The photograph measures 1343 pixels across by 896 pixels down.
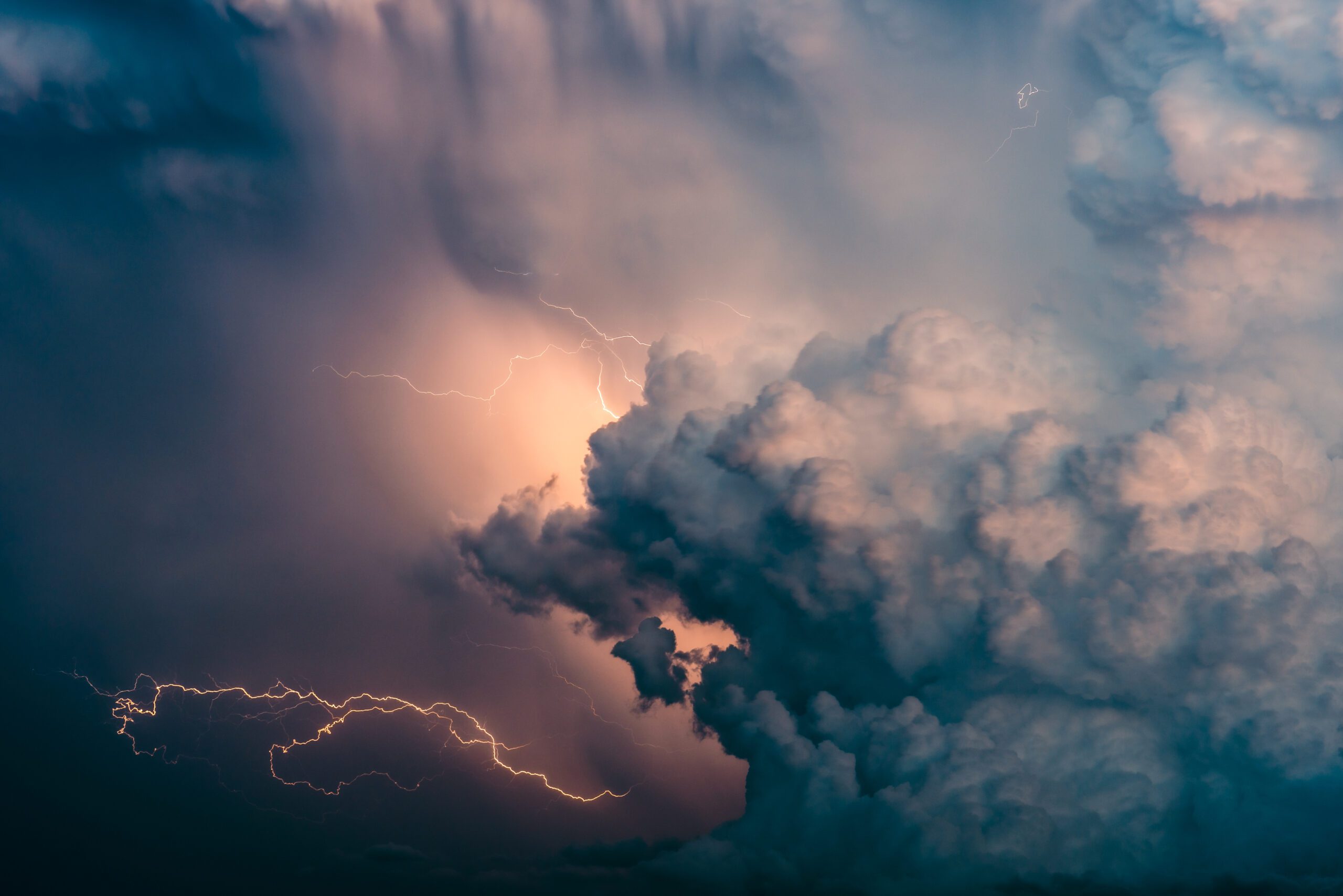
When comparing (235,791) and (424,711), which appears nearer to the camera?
(235,791)

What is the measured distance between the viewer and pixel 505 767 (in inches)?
2633

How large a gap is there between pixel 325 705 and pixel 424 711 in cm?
662

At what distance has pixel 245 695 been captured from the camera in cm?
6341

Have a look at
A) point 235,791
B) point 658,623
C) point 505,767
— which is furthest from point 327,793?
point 658,623

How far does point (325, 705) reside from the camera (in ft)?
212

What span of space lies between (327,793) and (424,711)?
7931 millimetres

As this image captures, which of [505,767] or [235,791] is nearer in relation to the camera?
[235,791]

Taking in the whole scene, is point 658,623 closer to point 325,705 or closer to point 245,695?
point 325,705

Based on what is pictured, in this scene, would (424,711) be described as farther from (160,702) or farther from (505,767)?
(160,702)

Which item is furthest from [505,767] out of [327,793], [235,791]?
[235,791]

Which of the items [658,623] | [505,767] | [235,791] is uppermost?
[658,623]

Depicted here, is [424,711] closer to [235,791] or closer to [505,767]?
[505,767]

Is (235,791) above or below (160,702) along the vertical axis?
below

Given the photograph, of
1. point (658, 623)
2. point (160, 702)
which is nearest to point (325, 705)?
point (160, 702)
